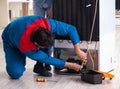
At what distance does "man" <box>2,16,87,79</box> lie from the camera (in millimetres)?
1959

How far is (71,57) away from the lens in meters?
2.41

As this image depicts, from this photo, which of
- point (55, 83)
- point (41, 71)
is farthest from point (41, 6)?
point (55, 83)

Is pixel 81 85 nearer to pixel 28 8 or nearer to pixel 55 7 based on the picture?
pixel 55 7

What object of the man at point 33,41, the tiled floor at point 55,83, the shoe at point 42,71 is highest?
the man at point 33,41

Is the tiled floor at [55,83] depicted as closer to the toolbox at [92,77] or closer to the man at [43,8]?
the toolbox at [92,77]

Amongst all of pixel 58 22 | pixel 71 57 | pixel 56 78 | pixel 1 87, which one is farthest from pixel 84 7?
pixel 1 87

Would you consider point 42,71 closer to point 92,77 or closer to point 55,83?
point 55,83

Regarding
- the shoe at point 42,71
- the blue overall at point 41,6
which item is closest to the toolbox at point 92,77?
the shoe at point 42,71

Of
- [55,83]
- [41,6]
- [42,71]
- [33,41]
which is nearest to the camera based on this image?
[33,41]

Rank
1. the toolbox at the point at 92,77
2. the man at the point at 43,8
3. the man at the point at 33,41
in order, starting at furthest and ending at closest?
the man at the point at 43,8 → the toolbox at the point at 92,77 → the man at the point at 33,41

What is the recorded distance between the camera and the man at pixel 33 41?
6.43 ft

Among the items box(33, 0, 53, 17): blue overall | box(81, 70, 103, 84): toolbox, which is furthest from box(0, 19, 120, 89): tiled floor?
box(33, 0, 53, 17): blue overall

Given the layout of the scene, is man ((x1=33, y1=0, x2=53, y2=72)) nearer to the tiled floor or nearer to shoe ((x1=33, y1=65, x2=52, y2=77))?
shoe ((x1=33, y1=65, x2=52, y2=77))

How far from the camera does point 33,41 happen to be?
6.49ft
